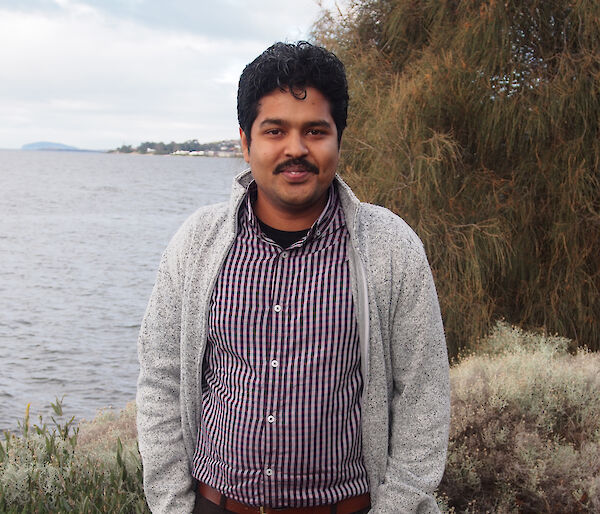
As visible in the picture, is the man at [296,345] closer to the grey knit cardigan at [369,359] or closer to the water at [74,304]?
the grey knit cardigan at [369,359]

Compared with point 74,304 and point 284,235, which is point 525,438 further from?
point 74,304

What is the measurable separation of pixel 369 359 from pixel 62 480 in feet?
6.68

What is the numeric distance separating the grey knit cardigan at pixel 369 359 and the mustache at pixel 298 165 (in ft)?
0.51

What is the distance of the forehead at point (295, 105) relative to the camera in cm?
202

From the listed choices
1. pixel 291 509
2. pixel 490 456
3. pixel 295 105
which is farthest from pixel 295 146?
pixel 490 456

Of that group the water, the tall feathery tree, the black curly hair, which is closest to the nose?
the black curly hair

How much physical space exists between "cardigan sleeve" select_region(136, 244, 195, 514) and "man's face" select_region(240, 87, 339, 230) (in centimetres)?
39

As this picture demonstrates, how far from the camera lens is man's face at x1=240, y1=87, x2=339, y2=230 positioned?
2018mm

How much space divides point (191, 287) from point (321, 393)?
1.57 ft

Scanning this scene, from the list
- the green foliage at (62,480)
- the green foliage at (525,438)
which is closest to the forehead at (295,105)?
the green foliage at (62,480)

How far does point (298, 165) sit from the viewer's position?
6.61 feet

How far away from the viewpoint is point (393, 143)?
709 centimetres

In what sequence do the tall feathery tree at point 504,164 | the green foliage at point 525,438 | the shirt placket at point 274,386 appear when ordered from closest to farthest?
the shirt placket at point 274,386, the green foliage at point 525,438, the tall feathery tree at point 504,164

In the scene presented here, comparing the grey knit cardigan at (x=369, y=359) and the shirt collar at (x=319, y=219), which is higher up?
the shirt collar at (x=319, y=219)
